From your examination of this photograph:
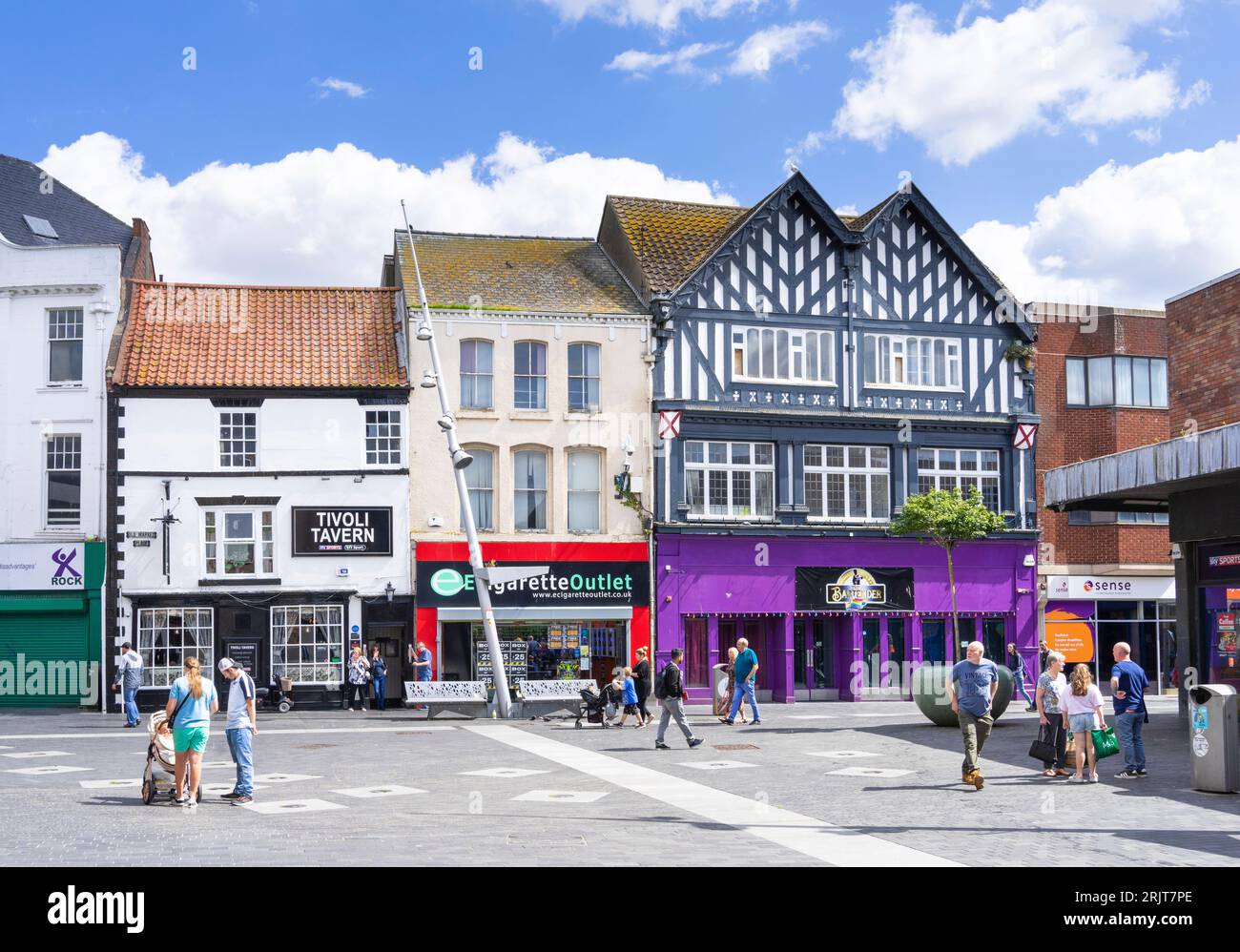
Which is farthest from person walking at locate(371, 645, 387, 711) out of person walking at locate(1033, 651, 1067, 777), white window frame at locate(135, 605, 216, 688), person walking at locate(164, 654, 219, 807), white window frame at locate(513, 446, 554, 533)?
person walking at locate(1033, 651, 1067, 777)

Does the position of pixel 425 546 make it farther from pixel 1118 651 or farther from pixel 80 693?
pixel 1118 651

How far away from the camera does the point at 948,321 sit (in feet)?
126

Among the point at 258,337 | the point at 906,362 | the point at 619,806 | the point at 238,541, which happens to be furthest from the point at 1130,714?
the point at 258,337

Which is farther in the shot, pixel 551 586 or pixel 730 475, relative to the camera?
pixel 730 475

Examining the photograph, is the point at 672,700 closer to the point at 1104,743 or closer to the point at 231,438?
the point at 1104,743

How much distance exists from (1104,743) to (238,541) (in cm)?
2188

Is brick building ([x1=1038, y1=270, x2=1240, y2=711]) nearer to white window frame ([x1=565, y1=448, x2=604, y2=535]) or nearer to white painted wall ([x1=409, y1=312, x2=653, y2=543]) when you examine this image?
white painted wall ([x1=409, y1=312, x2=653, y2=543])

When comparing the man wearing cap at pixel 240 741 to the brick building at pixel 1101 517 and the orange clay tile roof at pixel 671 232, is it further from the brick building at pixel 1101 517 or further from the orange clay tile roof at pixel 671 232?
the brick building at pixel 1101 517

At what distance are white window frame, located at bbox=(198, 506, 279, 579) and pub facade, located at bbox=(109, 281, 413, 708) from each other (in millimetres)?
32

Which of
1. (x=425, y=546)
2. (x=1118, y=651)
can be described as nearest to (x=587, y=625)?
(x=425, y=546)

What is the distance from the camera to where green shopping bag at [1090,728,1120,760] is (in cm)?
1758

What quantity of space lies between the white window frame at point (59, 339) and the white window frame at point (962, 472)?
2143 cm

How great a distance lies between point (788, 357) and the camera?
36.9 m

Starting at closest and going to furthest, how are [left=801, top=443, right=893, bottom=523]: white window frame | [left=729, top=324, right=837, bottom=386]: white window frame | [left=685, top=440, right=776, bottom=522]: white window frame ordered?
[left=685, top=440, right=776, bottom=522]: white window frame, [left=729, top=324, right=837, bottom=386]: white window frame, [left=801, top=443, right=893, bottom=523]: white window frame
